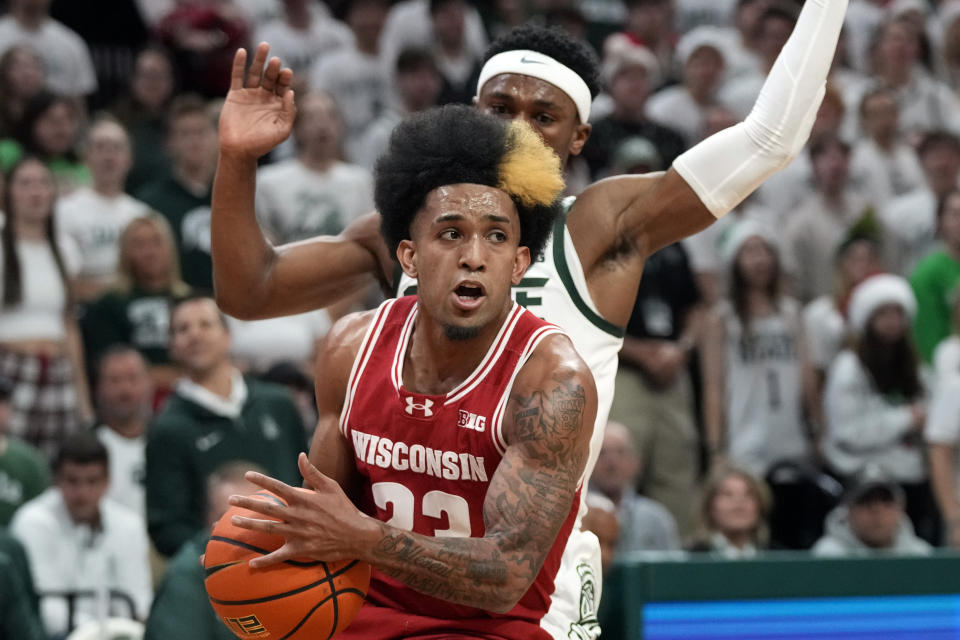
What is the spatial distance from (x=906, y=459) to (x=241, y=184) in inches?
240

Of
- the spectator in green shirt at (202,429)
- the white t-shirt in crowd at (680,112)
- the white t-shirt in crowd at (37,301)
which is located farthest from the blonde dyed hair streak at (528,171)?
the white t-shirt in crowd at (680,112)

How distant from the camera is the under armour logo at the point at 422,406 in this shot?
3855 millimetres

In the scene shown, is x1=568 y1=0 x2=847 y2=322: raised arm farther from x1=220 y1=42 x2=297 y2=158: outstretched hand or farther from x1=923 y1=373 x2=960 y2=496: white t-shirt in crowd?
x1=923 y1=373 x2=960 y2=496: white t-shirt in crowd

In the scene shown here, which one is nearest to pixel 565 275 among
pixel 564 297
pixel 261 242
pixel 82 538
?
pixel 564 297

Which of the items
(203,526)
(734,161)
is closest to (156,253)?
(203,526)

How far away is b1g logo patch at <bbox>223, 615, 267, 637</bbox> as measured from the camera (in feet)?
12.1

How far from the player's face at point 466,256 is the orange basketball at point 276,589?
643 millimetres

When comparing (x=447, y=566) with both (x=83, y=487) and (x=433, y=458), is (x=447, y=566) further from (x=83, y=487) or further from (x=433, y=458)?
(x=83, y=487)

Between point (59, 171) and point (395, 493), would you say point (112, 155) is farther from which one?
point (395, 493)

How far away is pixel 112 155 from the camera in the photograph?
9.21 m

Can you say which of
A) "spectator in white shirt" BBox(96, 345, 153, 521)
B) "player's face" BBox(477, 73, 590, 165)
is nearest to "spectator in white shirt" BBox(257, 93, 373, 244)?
"spectator in white shirt" BBox(96, 345, 153, 521)

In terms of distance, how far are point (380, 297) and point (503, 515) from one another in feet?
20.9

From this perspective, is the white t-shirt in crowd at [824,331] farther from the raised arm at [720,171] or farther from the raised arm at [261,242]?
the raised arm at [261,242]

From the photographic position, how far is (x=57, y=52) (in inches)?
415
